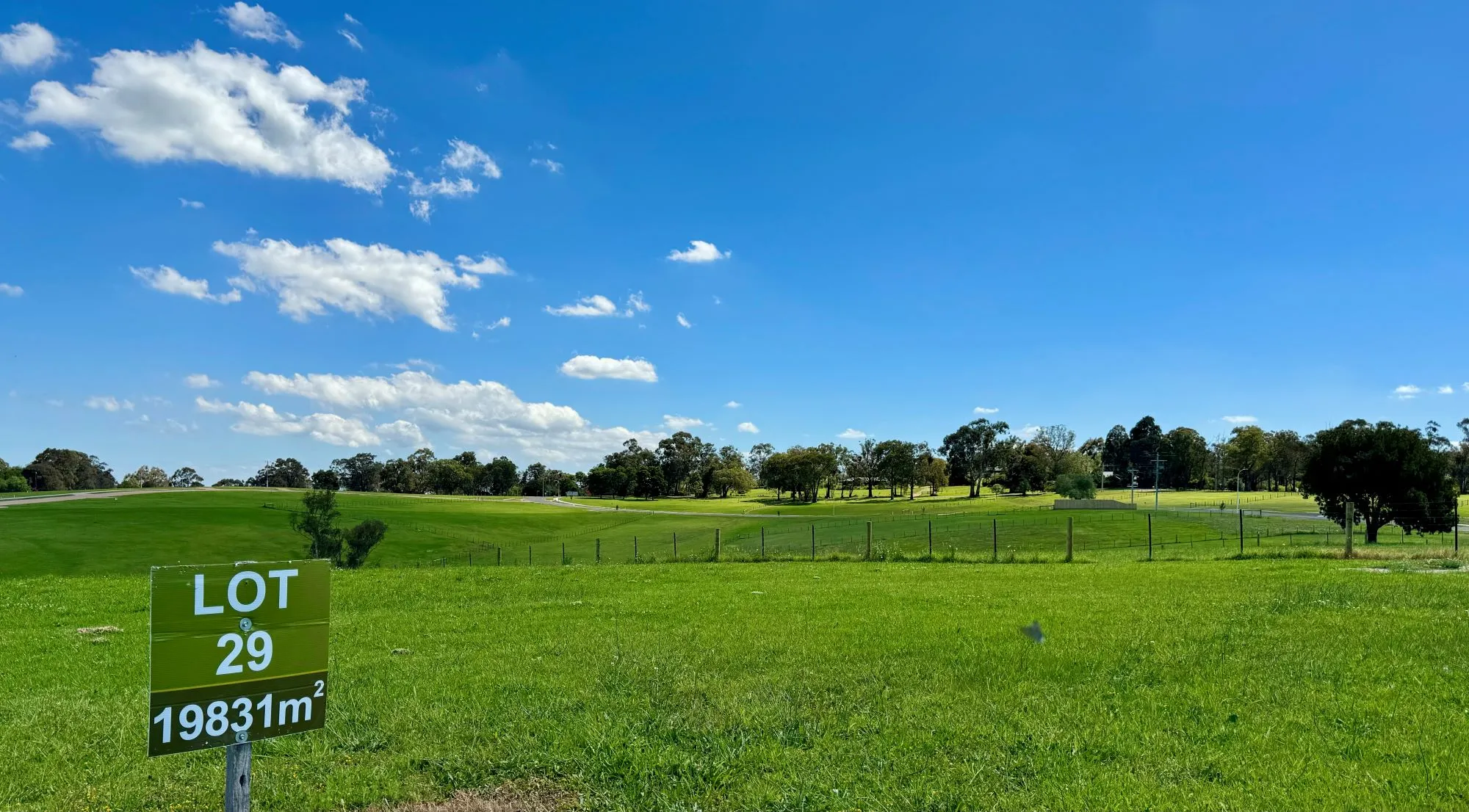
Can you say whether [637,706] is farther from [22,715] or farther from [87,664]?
[87,664]

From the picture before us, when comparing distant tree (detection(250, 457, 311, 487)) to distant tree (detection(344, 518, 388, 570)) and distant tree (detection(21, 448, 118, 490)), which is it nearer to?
distant tree (detection(21, 448, 118, 490))

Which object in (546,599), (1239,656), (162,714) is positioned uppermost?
(162,714)

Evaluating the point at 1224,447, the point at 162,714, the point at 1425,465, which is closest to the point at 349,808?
the point at 162,714

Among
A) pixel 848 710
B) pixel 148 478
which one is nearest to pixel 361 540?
pixel 848 710

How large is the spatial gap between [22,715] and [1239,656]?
1341 centimetres

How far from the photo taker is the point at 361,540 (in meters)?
41.7

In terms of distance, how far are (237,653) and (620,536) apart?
60.9 metres

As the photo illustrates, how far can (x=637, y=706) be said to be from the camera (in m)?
7.51

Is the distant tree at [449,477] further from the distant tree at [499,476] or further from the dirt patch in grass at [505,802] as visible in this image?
the dirt patch in grass at [505,802]

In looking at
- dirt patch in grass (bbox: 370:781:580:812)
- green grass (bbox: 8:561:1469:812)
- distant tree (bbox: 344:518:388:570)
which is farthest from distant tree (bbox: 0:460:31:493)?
dirt patch in grass (bbox: 370:781:580:812)

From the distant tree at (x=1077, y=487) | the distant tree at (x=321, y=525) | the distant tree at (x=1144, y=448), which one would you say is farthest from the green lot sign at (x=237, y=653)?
the distant tree at (x=1144, y=448)

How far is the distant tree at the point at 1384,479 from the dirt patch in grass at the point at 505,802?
42.8 meters

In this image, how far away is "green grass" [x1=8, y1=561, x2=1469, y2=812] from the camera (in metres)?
5.43

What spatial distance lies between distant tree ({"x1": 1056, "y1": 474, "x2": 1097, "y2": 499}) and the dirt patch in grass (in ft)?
307
